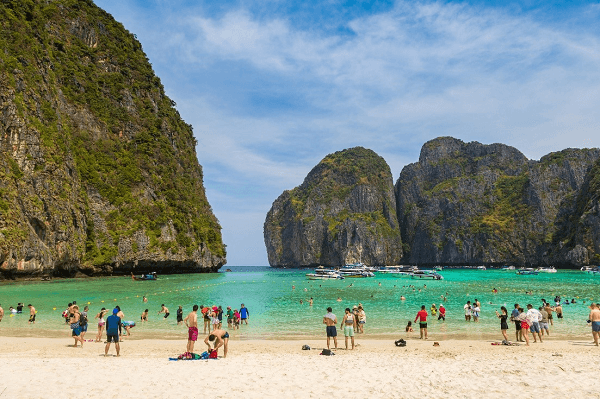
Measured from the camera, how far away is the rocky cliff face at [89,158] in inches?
Result: 2307

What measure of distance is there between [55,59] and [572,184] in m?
216

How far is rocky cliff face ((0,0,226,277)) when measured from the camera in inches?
2307

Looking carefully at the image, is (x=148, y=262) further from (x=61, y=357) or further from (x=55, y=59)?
(x=61, y=357)

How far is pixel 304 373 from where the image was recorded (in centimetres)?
1286

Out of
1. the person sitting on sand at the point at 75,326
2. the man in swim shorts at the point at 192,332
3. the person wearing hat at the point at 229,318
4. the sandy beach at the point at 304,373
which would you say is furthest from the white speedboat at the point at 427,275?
the person sitting on sand at the point at 75,326

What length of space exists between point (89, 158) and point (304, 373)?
85.3 metres

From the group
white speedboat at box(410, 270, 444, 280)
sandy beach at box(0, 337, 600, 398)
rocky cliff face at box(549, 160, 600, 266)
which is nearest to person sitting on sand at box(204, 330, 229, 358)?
sandy beach at box(0, 337, 600, 398)

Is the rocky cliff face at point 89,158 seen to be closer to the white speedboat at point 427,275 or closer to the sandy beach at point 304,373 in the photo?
the sandy beach at point 304,373

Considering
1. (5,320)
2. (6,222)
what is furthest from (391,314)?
(6,222)

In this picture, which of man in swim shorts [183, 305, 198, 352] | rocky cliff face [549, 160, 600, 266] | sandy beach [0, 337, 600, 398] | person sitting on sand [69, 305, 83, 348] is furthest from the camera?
rocky cliff face [549, 160, 600, 266]

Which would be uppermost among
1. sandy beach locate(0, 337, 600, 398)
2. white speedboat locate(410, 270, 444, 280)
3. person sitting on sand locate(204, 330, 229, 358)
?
person sitting on sand locate(204, 330, 229, 358)

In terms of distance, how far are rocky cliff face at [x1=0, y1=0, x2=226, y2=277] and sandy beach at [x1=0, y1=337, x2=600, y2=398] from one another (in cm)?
4608

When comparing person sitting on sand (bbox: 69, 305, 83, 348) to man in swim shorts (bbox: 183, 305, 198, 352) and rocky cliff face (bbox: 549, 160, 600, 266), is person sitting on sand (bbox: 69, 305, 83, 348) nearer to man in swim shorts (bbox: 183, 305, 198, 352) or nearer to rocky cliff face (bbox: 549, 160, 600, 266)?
man in swim shorts (bbox: 183, 305, 198, 352)

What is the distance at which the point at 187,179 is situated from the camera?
113 meters
